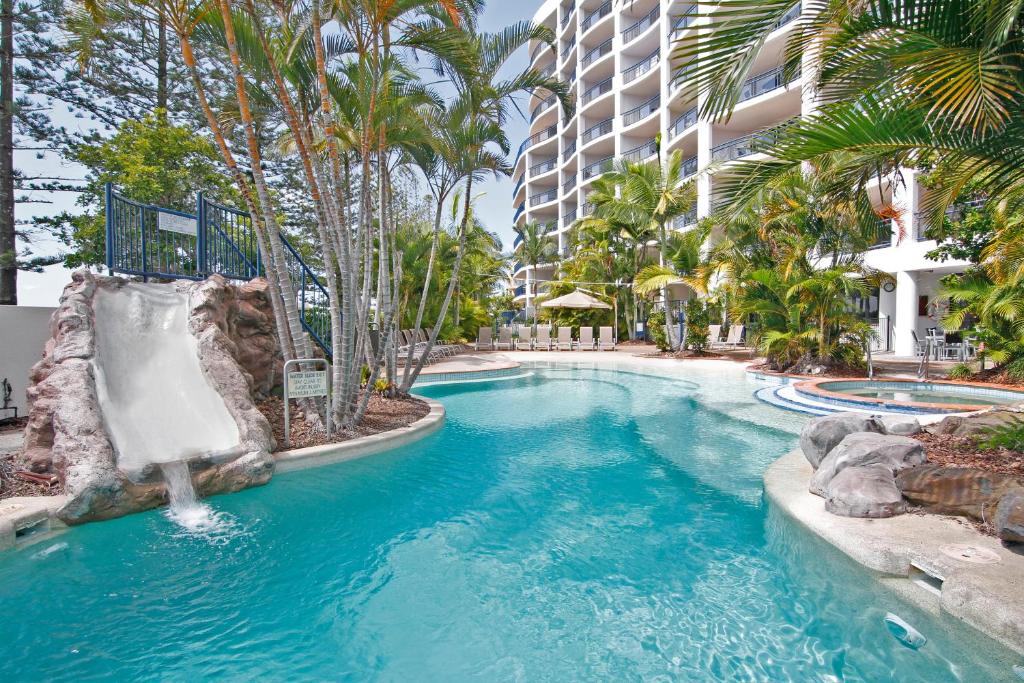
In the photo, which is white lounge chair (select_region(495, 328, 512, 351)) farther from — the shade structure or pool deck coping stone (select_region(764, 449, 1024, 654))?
pool deck coping stone (select_region(764, 449, 1024, 654))

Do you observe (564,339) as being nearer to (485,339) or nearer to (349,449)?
(485,339)

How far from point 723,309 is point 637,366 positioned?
18.1ft

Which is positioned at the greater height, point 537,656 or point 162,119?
point 162,119

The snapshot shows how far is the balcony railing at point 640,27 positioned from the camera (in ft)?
95.5

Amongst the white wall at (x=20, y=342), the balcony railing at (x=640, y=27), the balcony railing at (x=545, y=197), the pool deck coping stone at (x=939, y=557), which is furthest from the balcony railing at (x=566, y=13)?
the pool deck coping stone at (x=939, y=557)

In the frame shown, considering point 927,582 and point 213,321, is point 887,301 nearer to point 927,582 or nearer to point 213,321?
point 927,582

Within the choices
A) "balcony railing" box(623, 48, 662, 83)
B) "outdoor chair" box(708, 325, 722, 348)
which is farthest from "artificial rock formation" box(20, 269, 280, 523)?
"balcony railing" box(623, 48, 662, 83)

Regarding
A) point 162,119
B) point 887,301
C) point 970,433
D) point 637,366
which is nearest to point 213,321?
point 970,433

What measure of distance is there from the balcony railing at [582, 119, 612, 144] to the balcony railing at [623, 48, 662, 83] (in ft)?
10.4

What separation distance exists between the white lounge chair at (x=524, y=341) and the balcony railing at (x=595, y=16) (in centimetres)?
2321

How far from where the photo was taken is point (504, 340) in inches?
966

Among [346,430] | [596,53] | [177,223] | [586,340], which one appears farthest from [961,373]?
[596,53]

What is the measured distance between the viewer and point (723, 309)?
19328 mm

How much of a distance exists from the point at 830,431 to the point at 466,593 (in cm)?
363
